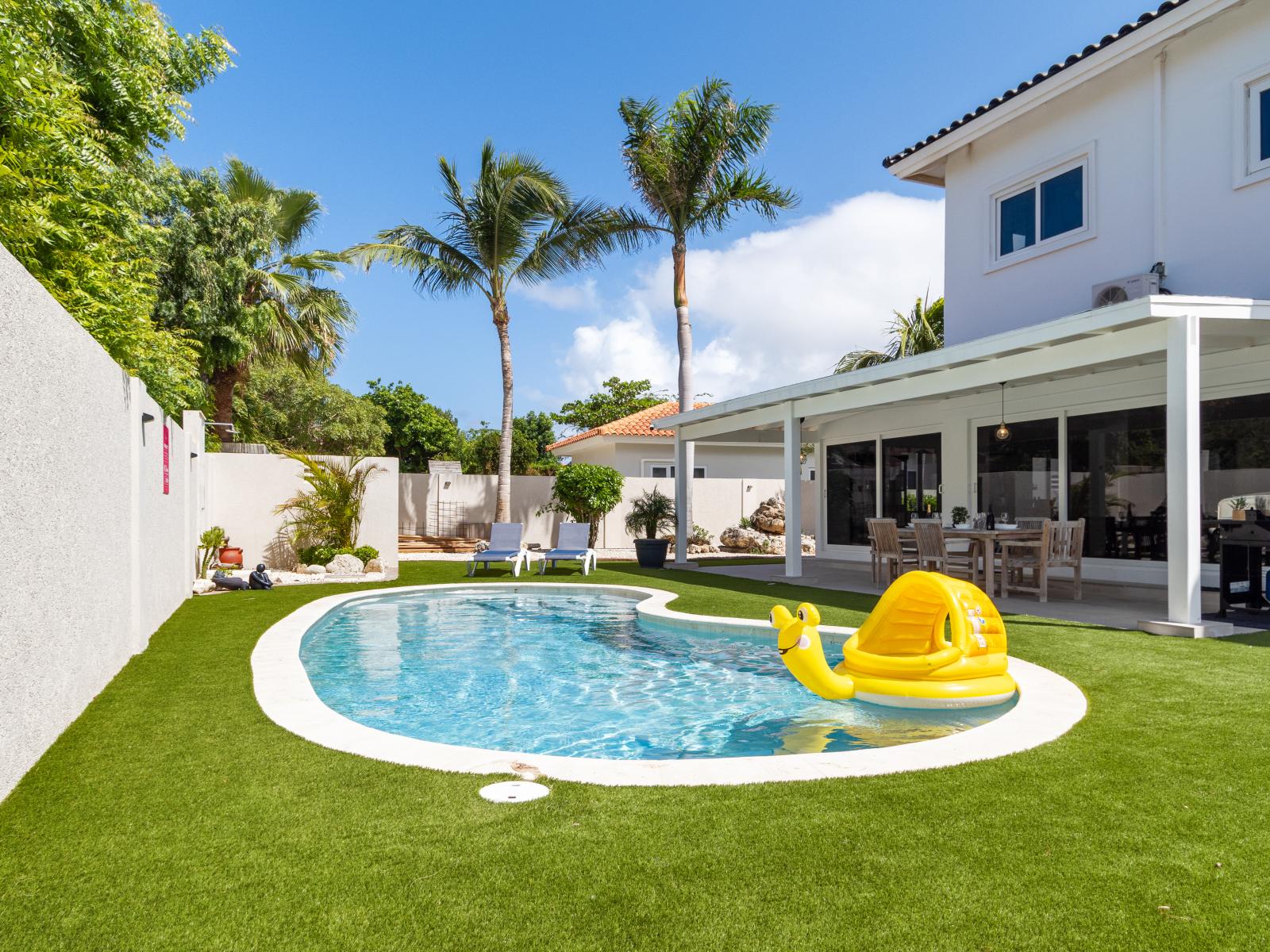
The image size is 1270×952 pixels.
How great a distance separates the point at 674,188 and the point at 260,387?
25.1 metres

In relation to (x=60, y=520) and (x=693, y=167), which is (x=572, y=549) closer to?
(x=693, y=167)

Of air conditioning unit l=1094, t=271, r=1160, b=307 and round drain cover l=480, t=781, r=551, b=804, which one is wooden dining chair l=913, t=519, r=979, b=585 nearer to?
air conditioning unit l=1094, t=271, r=1160, b=307

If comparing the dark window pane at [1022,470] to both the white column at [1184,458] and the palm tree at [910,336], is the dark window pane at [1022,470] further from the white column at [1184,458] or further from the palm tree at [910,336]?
the palm tree at [910,336]

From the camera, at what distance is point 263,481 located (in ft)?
53.3

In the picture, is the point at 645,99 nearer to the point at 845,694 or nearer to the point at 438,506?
the point at 438,506

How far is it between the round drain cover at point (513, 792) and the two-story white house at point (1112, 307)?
273 inches

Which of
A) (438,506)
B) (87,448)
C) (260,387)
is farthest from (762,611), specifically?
(260,387)

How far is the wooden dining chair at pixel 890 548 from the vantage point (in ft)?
40.7

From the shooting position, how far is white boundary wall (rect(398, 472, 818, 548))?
2375 centimetres

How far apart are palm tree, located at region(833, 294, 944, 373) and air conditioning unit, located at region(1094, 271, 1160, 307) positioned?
14852 mm

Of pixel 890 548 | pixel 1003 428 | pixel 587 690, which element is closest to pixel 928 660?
pixel 587 690

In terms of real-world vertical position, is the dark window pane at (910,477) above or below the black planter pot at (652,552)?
above

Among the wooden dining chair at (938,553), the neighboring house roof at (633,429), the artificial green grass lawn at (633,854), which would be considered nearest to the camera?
the artificial green grass lawn at (633,854)

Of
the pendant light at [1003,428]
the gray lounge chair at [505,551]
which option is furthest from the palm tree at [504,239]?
the pendant light at [1003,428]
